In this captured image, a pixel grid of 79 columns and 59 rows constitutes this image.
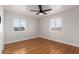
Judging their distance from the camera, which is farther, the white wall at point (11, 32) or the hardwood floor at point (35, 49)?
the hardwood floor at point (35, 49)

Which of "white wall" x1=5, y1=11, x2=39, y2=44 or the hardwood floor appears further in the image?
the hardwood floor

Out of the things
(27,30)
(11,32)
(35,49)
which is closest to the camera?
(11,32)

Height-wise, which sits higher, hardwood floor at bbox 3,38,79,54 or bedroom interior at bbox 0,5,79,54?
bedroom interior at bbox 0,5,79,54

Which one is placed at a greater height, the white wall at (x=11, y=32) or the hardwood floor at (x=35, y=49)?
the white wall at (x=11, y=32)

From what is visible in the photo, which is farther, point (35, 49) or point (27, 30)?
point (35, 49)

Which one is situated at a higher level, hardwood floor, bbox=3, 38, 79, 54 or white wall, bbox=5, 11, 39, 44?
white wall, bbox=5, 11, 39, 44

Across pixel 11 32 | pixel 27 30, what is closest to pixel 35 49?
pixel 27 30

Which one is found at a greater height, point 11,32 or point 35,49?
point 11,32

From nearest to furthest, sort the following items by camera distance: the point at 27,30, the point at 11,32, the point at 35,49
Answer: the point at 11,32 < the point at 27,30 < the point at 35,49

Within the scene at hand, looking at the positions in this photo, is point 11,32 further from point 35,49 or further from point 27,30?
point 35,49

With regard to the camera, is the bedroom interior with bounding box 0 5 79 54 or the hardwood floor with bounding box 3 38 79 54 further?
the hardwood floor with bounding box 3 38 79 54

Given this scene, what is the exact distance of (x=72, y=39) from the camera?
1.91 m
